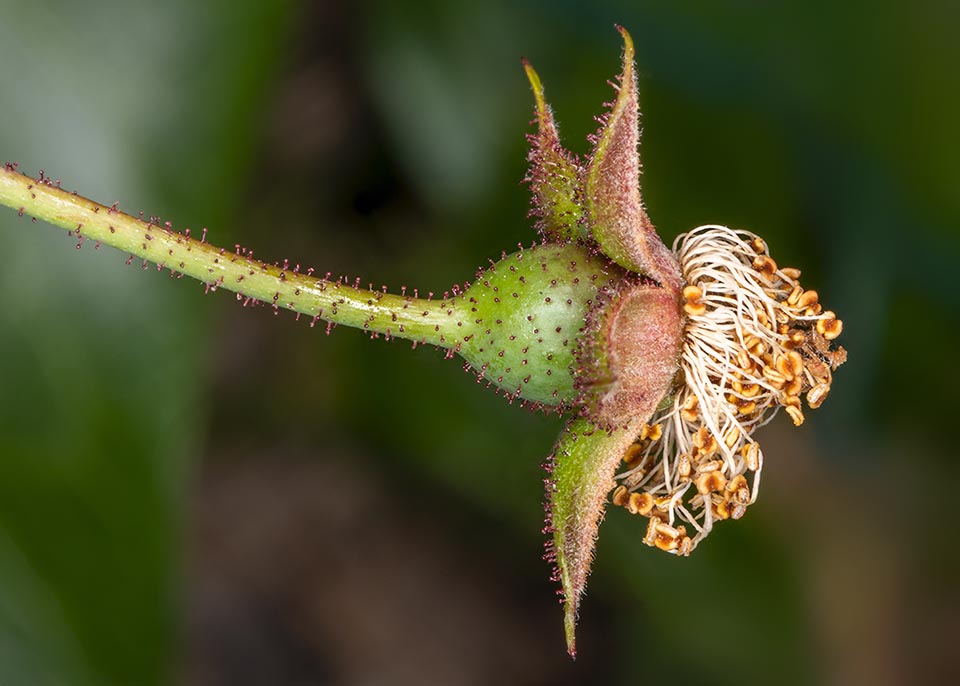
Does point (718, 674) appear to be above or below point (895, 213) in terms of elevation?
below

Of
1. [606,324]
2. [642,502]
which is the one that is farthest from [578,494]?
[606,324]

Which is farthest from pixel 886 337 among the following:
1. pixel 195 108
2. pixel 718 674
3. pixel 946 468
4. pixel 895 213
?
pixel 195 108

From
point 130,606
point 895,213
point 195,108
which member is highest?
point 895,213

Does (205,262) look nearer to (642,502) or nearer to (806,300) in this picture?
(642,502)

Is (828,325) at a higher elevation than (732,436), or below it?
higher

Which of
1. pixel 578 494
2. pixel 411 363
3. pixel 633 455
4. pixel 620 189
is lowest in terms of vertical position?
pixel 578 494

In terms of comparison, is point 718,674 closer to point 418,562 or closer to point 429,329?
point 418,562
